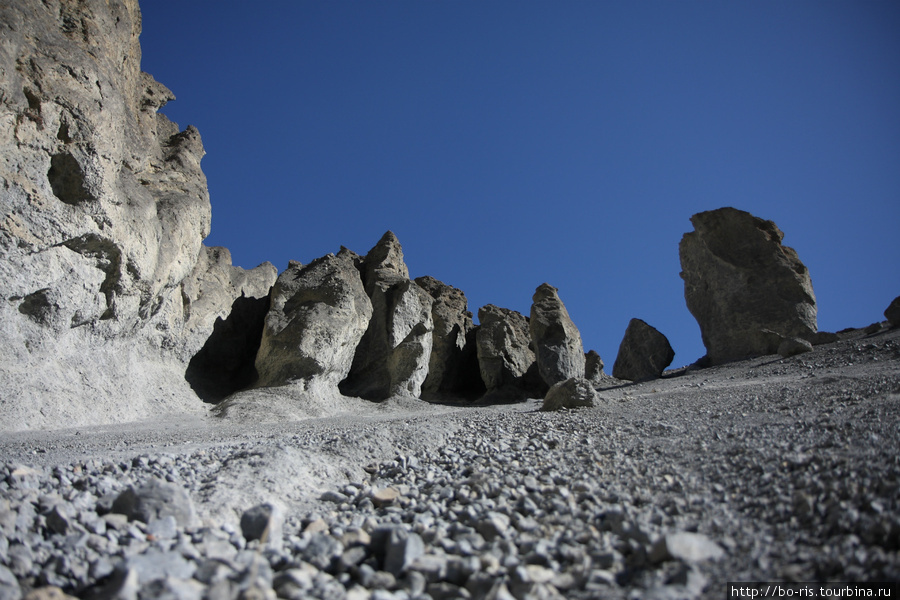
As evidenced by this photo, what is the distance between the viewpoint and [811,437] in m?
4.95

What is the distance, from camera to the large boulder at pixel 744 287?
78.9 feet

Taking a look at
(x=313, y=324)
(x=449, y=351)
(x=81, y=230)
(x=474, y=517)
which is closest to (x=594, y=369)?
(x=449, y=351)

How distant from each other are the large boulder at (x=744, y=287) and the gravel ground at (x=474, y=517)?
20467mm

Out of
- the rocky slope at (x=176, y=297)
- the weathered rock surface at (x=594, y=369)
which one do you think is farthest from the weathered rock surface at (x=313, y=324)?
the weathered rock surface at (x=594, y=369)

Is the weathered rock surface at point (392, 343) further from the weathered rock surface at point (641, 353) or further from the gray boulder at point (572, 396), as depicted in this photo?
the weathered rock surface at point (641, 353)

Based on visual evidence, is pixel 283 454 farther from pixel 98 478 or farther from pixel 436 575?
pixel 436 575

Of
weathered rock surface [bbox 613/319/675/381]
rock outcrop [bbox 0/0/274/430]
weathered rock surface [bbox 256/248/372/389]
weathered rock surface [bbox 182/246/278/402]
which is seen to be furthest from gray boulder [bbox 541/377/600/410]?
weathered rock surface [bbox 613/319/675/381]

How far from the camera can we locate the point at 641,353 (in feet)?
94.8

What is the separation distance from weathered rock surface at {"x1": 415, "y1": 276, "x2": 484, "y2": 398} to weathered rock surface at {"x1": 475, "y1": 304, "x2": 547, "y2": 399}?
1.39m

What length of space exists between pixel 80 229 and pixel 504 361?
20.1 metres

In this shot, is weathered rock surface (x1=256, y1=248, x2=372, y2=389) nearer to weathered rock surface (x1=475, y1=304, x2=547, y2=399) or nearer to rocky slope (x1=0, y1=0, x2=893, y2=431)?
rocky slope (x1=0, y1=0, x2=893, y2=431)

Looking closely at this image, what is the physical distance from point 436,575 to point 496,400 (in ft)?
77.6

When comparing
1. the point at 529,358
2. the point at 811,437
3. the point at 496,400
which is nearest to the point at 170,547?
the point at 811,437

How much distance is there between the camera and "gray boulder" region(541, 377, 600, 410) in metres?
11.4
